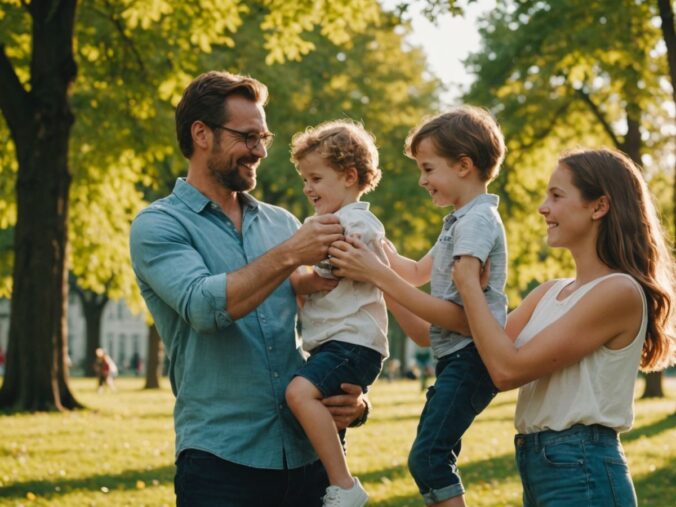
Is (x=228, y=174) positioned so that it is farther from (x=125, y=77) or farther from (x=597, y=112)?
(x=597, y=112)

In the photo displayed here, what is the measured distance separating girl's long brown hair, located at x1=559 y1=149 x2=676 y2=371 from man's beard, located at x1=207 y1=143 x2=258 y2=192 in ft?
4.31

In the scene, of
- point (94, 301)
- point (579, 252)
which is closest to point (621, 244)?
point (579, 252)

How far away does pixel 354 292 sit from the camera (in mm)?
4383

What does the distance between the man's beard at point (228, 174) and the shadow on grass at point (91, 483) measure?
6.52m

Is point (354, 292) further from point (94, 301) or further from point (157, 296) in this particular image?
point (94, 301)

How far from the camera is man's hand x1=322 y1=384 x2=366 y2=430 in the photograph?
421 centimetres

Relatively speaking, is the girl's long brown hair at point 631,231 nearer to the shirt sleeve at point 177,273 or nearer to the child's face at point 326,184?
the child's face at point 326,184

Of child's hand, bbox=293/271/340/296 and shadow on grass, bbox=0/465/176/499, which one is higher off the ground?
child's hand, bbox=293/271/340/296

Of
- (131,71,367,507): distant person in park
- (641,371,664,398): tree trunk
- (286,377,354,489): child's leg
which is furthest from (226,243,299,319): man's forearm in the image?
(641,371,664,398): tree trunk

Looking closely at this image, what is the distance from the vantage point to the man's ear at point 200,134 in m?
4.31

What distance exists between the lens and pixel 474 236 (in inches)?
163

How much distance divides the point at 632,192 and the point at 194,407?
72.9 inches

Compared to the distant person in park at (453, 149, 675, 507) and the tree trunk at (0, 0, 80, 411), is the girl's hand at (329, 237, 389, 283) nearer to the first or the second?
the distant person in park at (453, 149, 675, 507)

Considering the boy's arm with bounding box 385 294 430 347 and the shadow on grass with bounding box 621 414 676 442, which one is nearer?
the boy's arm with bounding box 385 294 430 347
